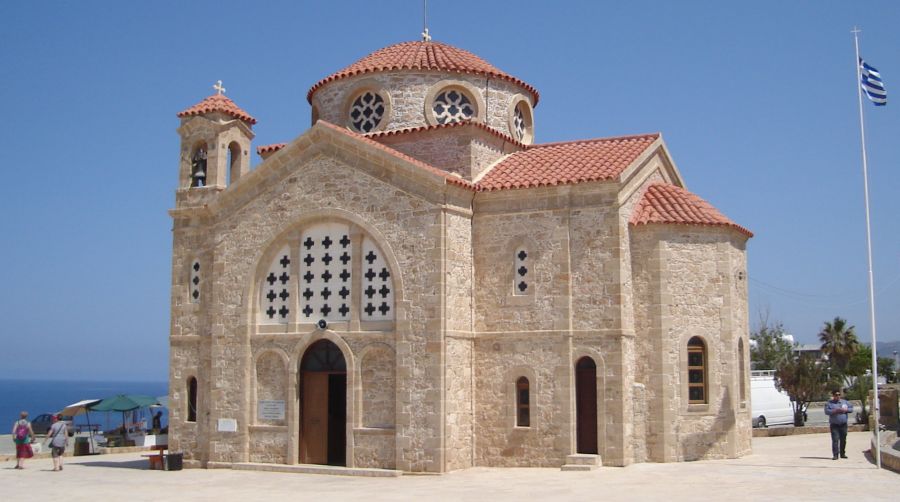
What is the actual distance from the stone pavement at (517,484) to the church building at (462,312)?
3.05 feet

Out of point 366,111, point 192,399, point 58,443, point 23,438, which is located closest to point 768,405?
point 366,111

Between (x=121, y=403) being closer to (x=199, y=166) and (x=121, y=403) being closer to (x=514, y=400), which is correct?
(x=199, y=166)

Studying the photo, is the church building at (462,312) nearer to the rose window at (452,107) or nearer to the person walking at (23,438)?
the rose window at (452,107)

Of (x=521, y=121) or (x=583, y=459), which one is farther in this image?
(x=521, y=121)

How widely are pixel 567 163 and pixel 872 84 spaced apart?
6780 mm

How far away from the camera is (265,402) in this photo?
21266mm

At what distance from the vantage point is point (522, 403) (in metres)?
20.3

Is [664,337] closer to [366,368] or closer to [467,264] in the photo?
[467,264]

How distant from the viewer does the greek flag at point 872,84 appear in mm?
19703

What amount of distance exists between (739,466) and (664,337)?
3.11m

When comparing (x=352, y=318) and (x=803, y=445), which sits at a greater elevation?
(x=352, y=318)

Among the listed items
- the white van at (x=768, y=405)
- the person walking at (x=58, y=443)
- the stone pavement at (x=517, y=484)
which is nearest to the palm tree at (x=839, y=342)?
the white van at (x=768, y=405)

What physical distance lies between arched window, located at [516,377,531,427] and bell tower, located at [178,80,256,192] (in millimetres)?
8636

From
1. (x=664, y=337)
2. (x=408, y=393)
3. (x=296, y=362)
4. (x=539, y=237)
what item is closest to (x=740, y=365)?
(x=664, y=337)
